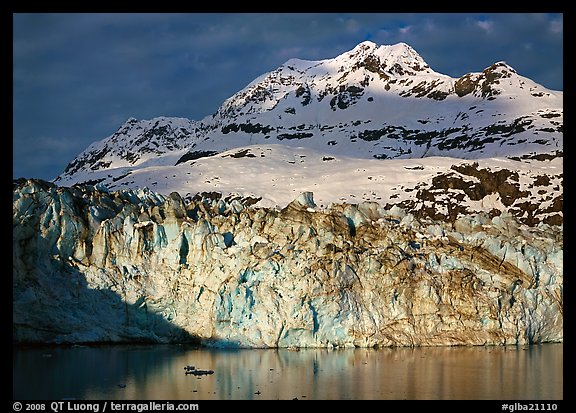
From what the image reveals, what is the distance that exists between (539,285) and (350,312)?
9613 millimetres

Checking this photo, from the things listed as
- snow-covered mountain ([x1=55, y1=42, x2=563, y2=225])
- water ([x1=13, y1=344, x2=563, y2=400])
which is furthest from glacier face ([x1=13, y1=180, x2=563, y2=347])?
snow-covered mountain ([x1=55, y1=42, x2=563, y2=225])

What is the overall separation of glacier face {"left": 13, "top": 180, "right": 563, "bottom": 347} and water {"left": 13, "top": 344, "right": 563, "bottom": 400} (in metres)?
0.96

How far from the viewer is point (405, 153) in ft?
475

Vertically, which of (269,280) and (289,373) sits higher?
(269,280)

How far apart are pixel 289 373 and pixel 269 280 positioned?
6532 mm

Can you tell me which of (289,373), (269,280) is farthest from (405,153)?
(289,373)

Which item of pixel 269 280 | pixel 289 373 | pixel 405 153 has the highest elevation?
pixel 405 153

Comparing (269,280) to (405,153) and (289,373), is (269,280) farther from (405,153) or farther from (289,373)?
(405,153)

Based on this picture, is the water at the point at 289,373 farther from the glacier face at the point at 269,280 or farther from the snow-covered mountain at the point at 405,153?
the snow-covered mountain at the point at 405,153

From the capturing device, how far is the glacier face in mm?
34281

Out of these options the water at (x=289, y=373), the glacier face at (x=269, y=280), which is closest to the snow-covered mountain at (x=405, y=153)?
the glacier face at (x=269, y=280)

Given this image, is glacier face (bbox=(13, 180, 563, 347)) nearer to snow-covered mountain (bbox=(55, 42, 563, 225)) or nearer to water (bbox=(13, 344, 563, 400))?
water (bbox=(13, 344, 563, 400))
